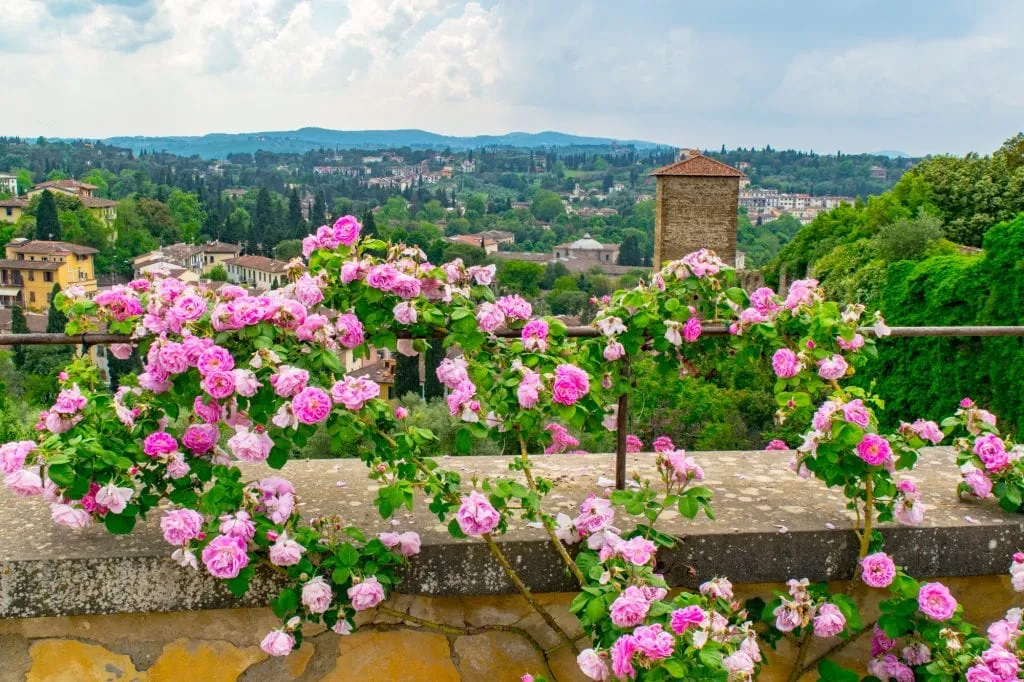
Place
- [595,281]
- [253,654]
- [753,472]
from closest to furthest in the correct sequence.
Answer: [253,654]
[753,472]
[595,281]

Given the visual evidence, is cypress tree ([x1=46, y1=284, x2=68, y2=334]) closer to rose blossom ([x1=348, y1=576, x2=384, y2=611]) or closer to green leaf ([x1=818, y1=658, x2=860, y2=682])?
rose blossom ([x1=348, y1=576, x2=384, y2=611])

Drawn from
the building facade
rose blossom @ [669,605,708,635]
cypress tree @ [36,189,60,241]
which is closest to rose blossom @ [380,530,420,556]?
rose blossom @ [669,605,708,635]

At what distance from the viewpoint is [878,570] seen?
6.81 ft

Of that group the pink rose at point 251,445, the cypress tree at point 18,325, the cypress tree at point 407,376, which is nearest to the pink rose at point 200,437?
the pink rose at point 251,445

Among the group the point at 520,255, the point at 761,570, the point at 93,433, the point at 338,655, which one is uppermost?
the point at 93,433

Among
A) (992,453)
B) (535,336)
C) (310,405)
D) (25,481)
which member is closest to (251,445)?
(310,405)

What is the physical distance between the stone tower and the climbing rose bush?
36.6 metres

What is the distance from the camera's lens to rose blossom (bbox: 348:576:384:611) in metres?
1.89

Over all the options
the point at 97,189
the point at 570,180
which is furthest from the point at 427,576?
the point at 570,180

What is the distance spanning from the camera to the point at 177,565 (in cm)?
196

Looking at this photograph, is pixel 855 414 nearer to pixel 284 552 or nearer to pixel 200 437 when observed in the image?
pixel 284 552

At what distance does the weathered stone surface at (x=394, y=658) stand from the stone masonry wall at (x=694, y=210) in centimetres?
3716

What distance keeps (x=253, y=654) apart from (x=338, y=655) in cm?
17

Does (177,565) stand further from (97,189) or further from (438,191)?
(438,191)
